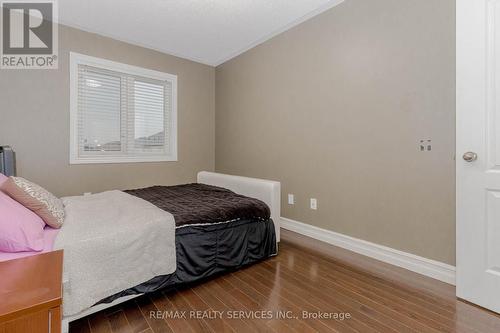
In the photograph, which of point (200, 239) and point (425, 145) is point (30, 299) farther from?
point (425, 145)

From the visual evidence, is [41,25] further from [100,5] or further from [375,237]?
[375,237]

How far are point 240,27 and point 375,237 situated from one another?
115 inches

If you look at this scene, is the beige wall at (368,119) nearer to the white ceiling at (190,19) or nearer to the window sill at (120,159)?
the white ceiling at (190,19)

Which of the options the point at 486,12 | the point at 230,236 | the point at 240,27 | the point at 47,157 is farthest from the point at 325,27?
the point at 47,157

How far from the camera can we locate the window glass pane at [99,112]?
3357 millimetres

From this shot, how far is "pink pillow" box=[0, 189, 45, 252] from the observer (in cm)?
124

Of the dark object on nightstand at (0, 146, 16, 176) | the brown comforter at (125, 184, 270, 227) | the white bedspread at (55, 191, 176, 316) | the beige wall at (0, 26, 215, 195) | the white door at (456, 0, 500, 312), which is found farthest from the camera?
the beige wall at (0, 26, 215, 195)

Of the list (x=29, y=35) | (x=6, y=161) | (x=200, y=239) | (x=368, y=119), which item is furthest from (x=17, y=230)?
(x=29, y=35)

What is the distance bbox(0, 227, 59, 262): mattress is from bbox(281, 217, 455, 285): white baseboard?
246 cm

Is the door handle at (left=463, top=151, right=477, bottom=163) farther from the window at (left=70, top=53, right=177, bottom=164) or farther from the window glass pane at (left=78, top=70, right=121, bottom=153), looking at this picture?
the window glass pane at (left=78, top=70, right=121, bottom=153)

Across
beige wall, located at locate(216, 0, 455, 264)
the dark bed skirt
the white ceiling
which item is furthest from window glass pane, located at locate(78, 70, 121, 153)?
the dark bed skirt

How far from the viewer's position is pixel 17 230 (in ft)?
4.15

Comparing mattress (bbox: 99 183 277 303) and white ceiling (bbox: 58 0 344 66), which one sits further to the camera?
white ceiling (bbox: 58 0 344 66)

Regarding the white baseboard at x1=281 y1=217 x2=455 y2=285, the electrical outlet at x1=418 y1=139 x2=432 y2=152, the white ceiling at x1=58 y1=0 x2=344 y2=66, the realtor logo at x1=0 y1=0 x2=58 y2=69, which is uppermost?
the white ceiling at x1=58 y1=0 x2=344 y2=66
